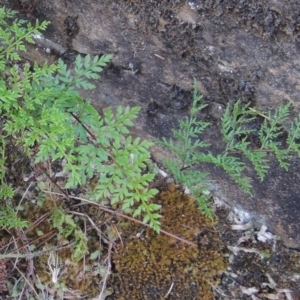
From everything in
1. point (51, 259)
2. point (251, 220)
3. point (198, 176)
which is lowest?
point (51, 259)

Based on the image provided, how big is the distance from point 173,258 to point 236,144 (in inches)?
32.3

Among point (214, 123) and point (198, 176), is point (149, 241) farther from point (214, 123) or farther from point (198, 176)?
point (214, 123)

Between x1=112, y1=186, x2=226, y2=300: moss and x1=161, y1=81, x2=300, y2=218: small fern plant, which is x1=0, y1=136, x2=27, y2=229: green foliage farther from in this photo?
x1=161, y1=81, x2=300, y2=218: small fern plant

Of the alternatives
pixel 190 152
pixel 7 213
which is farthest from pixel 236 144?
pixel 7 213

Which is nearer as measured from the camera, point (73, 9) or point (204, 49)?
point (204, 49)

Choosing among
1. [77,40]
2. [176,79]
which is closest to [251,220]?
[176,79]

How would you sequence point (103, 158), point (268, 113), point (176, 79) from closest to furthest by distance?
1. point (103, 158)
2. point (268, 113)
3. point (176, 79)

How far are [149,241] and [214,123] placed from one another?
82 cm

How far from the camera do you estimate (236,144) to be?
2.43 metres

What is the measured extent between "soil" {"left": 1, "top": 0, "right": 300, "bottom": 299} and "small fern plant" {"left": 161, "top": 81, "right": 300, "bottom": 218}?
0.25ft

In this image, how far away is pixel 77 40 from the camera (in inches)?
106

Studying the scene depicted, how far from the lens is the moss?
275 centimetres

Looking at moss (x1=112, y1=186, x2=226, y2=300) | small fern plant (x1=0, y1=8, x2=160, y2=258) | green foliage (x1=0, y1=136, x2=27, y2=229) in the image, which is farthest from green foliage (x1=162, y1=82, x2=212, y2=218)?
green foliage (x1=0, y1=136, x2=27, y2=229)

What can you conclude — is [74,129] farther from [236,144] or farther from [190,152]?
[236,144]
